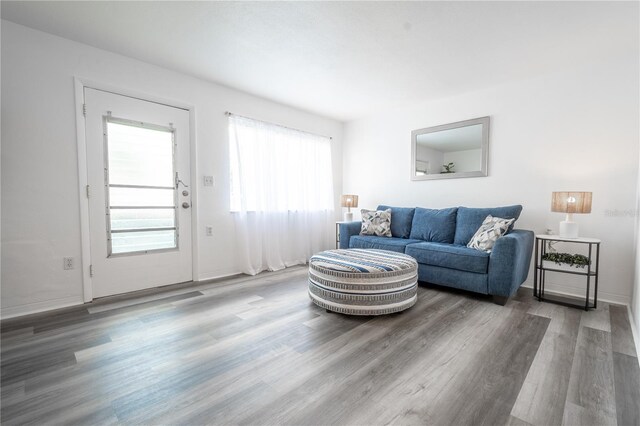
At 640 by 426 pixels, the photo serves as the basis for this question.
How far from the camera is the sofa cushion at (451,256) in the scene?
279cm

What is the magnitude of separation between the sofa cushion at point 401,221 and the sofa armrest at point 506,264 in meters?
1.32

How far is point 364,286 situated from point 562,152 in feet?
8.81

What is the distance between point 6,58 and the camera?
2.33 meters

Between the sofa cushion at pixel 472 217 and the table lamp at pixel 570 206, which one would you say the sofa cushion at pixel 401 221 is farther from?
the table lamp at pixel 570 206

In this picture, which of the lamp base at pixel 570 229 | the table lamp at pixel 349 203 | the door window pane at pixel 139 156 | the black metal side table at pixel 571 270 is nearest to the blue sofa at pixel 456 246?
the black metal side table at pixel 571 270

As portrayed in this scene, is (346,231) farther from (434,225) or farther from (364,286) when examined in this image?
(364,286)

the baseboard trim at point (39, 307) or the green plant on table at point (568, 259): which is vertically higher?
the green plant on table at point (568, 259)

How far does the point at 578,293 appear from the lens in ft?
9.92

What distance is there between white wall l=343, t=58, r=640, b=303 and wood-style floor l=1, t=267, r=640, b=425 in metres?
0.79

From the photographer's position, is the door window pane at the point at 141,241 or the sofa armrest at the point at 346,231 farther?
the sofa armrest at the point at 346,231

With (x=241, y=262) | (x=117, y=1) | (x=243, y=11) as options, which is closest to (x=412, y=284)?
(x=241, y=262)

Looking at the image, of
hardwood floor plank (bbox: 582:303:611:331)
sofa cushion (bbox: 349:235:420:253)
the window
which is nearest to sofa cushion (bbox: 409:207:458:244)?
sofa cushion (bbox: 349:235:420:253)

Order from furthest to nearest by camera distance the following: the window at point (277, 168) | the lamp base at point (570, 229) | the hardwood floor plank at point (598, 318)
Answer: the window at point (277, 168) → the lamp base at point (570, 229) → the hardwood floor plank at point (598, 318)

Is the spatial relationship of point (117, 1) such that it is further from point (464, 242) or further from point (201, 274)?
point (464, 242)
